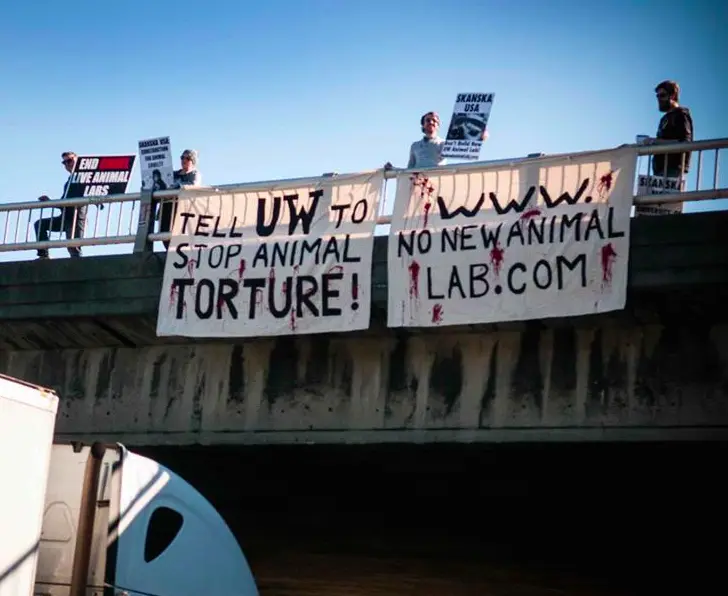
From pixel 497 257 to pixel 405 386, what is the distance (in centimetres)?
180

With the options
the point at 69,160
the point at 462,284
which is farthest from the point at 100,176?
the point at 462,284

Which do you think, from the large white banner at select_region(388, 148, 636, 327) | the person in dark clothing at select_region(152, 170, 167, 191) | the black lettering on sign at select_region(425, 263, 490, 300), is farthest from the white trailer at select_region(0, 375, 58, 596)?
the person in dark clothing at select_region(152, 170, 167, 191)

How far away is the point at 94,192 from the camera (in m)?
17.6

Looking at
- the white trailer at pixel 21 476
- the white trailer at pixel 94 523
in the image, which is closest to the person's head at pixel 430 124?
the white trailer at pixel 94 523

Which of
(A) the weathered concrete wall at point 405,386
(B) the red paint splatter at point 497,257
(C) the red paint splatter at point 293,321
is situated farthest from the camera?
(C) the red paint splatter at point 293,321

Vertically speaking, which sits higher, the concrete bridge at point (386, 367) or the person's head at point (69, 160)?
the person's head at point (69, 160)

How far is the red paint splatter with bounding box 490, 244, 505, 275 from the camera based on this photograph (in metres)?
13.1

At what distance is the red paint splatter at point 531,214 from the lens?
13172 millimetres

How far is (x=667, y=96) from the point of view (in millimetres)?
14078

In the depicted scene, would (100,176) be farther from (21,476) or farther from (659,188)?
(21,476)

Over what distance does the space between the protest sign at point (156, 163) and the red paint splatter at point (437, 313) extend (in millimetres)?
5001

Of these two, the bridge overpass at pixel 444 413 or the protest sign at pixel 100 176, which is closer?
the bridge overpass at pixel 444 413

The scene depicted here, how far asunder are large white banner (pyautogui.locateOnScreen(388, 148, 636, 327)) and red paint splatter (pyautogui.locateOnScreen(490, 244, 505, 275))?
0.01 meters

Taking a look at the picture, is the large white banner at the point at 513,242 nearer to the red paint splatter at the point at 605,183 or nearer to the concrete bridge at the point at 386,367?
the red paint splatter at the point at 605,183
